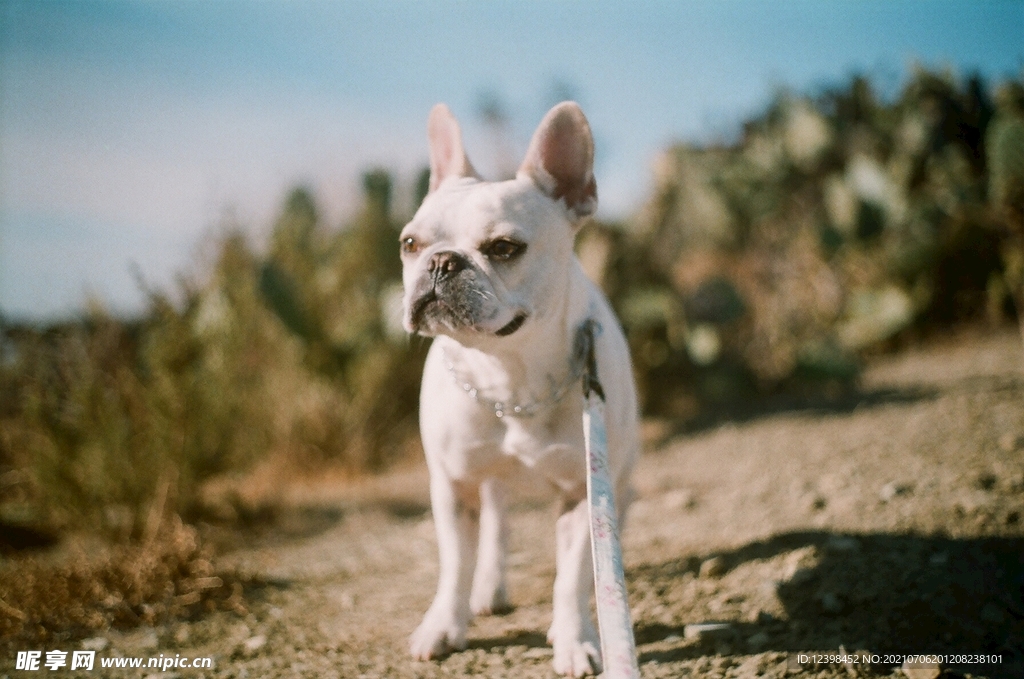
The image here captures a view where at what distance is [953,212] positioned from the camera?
376 centimetres

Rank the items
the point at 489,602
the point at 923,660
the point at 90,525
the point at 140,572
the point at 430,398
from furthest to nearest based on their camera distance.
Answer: the point at 90,525 → the point at 140,572 → the point at 489,602 → the point at 430,398 → the point at 923,660

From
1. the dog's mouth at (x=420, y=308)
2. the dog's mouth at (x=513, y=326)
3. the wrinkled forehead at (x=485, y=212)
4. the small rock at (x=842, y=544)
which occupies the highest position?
the wrinkled forehead at (x=485, y=212)

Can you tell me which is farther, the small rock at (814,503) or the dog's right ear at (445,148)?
the small rock at (814,503)

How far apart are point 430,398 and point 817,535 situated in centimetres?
121

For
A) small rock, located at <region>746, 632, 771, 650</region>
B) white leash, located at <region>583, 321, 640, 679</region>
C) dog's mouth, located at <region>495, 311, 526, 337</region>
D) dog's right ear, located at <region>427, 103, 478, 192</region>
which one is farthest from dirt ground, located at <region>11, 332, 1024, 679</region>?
dog's right ear, located at <region>427, 103, 478, 192</region>

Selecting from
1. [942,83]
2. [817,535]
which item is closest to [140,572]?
[817,535]

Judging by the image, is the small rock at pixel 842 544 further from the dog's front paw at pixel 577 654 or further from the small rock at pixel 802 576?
the dog's front paw at pixel 577 654

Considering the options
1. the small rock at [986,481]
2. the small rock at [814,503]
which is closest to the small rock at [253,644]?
the small rock at [814,503]

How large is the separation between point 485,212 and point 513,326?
10.1 inches

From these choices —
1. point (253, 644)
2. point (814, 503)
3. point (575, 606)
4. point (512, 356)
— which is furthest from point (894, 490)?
point (253, 644)

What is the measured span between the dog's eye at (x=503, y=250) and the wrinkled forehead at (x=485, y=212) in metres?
0.02

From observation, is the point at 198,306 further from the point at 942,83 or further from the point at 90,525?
the point at 942,83

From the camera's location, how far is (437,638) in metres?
1.67

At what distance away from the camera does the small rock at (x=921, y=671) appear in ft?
4.57
